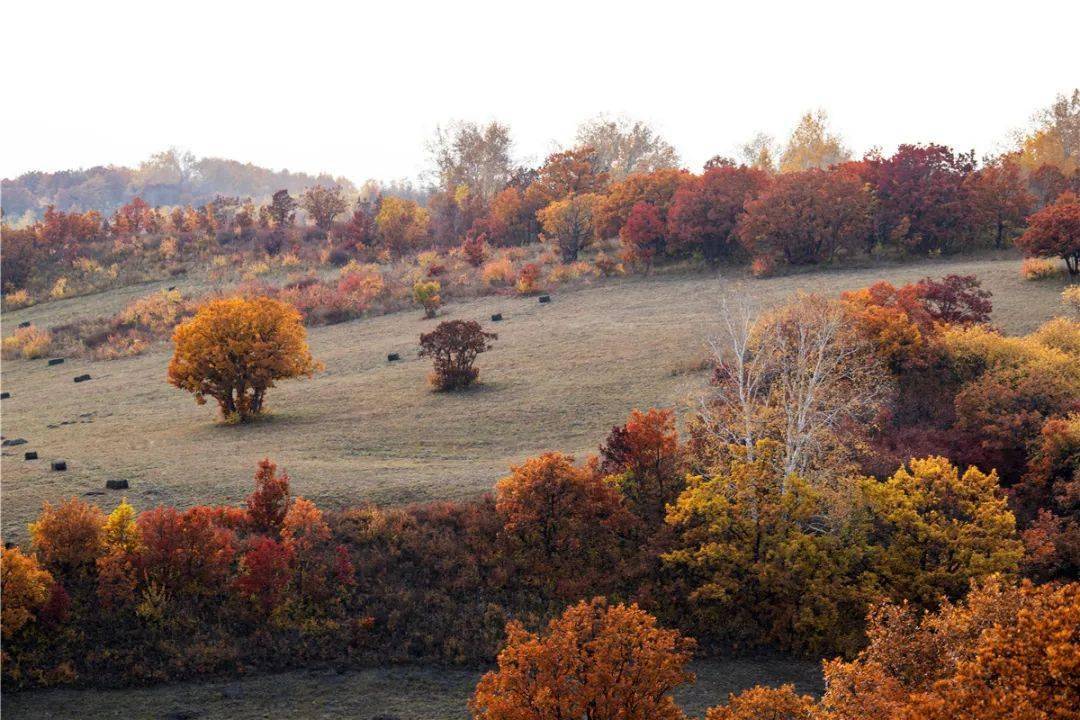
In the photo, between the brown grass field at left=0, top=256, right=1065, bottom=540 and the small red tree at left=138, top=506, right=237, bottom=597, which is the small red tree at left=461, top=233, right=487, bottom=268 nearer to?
the brown grass field at left=0, top=256, right=1065, bottom=540

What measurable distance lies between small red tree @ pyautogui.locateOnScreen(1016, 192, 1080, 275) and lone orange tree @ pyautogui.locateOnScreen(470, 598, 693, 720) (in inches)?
1617

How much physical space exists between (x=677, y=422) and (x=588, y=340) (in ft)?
45.7

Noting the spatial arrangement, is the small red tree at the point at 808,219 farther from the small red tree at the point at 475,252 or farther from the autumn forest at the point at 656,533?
the small red tree at the point at 475,252

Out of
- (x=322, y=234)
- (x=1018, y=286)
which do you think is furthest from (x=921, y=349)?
(x=322, y=234)

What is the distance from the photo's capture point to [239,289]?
67.4 metres

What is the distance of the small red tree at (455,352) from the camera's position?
39562 mm

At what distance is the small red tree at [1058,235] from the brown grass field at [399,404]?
1.79 m

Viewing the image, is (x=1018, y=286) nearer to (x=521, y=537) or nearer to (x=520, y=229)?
(x=521, y=537)

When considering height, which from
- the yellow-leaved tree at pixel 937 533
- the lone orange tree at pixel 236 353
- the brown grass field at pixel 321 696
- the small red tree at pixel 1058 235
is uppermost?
the small red tree at pixel 1058 235

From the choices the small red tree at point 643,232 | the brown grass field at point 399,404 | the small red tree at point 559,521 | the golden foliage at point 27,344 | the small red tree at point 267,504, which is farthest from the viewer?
the small red tree at point 643,232

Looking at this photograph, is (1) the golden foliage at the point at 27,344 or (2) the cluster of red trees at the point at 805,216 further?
(2) the cluster of red trees at the point at 805,216

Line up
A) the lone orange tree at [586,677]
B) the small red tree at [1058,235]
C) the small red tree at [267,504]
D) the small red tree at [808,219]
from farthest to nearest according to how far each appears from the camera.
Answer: the small red tree at [808,219]
the small red tree at [1058,235]
the small red tree at [267,504]
the lone orange tree at [586,677]

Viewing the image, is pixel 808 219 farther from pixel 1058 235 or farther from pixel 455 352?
pixel 455 352

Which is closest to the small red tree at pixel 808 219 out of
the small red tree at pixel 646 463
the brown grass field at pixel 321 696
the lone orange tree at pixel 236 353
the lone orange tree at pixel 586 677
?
the lone orange tree at pixel 236 353
